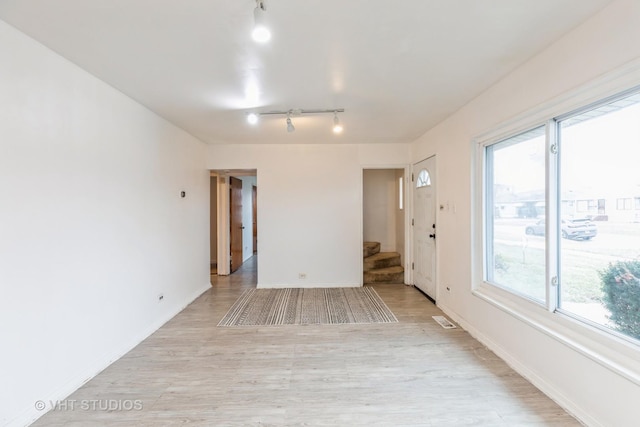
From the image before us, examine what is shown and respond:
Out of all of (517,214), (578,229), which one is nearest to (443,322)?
(517,214)

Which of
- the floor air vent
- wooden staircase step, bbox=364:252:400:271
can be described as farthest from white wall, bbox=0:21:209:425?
wooden staircase step, bbox=364:252:400:271

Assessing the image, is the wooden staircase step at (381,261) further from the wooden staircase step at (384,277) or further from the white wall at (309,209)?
the white wall at (309,209)

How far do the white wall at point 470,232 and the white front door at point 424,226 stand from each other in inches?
19.1

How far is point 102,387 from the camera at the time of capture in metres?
2.05

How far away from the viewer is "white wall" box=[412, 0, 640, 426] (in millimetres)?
1471

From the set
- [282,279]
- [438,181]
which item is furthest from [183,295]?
[438,181]

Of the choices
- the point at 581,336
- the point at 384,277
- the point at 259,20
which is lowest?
the point at 384,277

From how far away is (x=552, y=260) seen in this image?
200 cm

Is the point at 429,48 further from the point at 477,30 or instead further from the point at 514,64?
the point at 514,64

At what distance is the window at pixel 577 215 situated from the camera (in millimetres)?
1543

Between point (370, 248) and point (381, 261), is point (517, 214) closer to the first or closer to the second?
point (381, 261)

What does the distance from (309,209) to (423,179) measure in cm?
183

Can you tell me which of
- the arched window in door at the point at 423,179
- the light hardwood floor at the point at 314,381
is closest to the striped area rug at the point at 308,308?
the light hardwood floor at the point at 314,381

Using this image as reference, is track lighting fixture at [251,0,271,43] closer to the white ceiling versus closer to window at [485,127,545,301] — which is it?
the white ceiling
